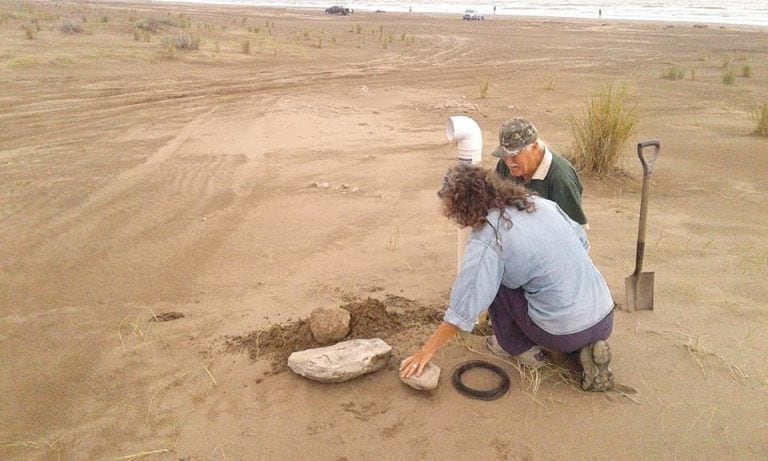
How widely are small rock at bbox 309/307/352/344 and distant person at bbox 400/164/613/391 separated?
1.98 ft

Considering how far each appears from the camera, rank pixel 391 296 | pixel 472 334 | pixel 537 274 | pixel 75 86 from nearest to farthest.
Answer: pixel 537 274 < pixel 472 334 < pixel 391 296 < pixel 75 86

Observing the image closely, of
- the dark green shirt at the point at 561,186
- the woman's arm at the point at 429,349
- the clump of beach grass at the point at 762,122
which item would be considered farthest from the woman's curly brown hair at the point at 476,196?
the clump of beach grass at the point at 762,122

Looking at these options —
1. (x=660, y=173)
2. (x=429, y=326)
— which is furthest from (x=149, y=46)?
(x=429, y=326)

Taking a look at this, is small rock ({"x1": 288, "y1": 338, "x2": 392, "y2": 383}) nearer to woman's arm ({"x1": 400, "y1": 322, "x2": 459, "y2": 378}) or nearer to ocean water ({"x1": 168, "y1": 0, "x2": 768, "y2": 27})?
woman's arm ({"x1": 400, "y1": 322, "x2": 459, "y2": 378})

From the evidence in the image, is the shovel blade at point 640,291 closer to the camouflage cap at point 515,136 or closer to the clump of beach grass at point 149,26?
the camouflage cap at point 515,136

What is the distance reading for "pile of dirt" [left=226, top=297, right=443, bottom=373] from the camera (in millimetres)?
3430

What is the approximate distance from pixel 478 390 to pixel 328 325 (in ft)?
3.02

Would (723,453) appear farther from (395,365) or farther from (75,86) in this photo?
(75,86)

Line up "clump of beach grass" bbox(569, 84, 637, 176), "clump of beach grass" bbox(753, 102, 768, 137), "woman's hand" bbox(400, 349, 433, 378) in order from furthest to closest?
"clump of beach grass" bbox(753, 102, 768, 137) < "clump of beach grass" bbox(569, 84, 637, 176) < "woman's hand" bbox(400, 349, 433, 378)

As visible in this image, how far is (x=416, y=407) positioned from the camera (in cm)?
297

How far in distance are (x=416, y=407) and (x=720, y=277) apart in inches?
108

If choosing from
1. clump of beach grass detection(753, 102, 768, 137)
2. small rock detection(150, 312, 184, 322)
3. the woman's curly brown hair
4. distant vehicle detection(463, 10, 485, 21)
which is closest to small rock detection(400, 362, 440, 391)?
the woman's curly brown hair

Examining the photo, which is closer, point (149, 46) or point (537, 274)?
point (537, 274)

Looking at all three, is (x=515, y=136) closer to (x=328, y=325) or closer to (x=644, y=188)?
(x=644, y=188)
